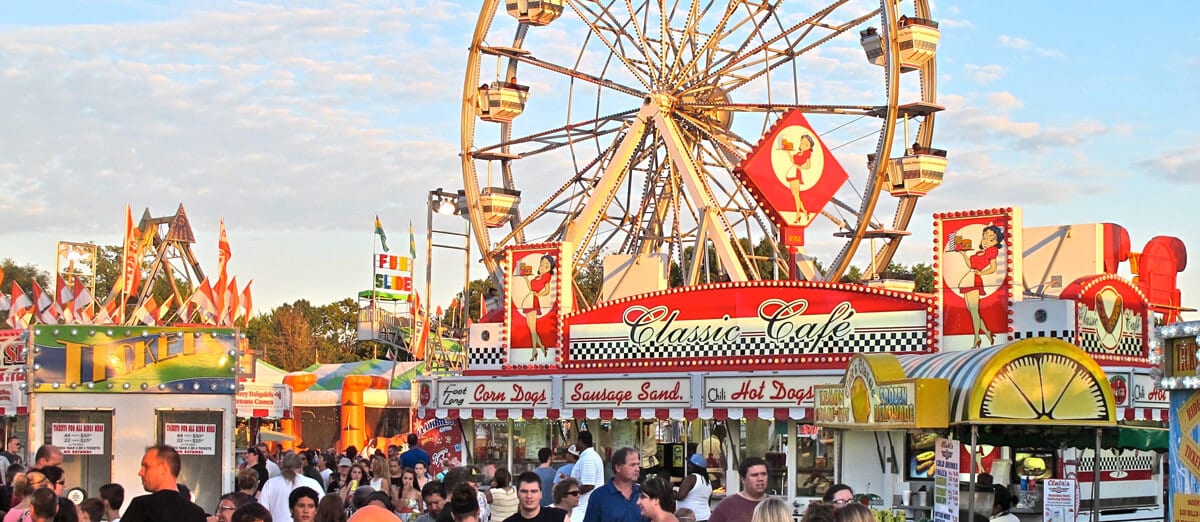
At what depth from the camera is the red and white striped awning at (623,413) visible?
2156cm

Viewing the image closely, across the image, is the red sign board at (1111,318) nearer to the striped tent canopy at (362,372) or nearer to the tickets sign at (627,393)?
the tickets sign at (627,393)

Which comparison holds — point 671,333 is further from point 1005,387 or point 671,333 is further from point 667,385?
point 1005,387

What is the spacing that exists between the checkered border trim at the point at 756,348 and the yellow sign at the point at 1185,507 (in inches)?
479

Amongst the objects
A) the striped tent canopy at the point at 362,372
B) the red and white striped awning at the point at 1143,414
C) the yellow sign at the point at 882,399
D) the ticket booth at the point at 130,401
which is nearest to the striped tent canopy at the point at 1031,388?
the yellow sign at the point at 882,399

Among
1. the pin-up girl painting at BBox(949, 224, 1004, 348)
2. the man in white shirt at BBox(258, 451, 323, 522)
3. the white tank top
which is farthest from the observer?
the pin-up girl painting at BBox(949, 224, 1004, 348)

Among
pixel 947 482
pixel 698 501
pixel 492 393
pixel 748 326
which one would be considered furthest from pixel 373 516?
pixel 492 393

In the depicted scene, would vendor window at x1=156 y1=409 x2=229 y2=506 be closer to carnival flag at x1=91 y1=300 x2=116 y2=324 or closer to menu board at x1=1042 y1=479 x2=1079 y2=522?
menu board at x1=1042 y1=479 x2=1079 y2=522

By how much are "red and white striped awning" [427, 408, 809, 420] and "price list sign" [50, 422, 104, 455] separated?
8.77 m

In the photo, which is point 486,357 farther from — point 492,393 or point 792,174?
point 792,174

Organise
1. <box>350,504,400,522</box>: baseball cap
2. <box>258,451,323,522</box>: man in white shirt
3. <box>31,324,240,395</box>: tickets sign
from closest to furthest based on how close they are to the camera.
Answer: <box>350,504,400,522</box>: baseball cap, <box>258,451,323,522</box>: man in white shirt, <box>31,324,240,395</box>: tickets sign

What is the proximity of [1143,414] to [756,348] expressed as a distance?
5202 mm

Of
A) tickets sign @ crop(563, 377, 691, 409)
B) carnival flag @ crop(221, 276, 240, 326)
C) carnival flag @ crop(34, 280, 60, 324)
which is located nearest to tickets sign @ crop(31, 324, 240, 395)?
tickets sign @ crop(563, 377, 691, 409)

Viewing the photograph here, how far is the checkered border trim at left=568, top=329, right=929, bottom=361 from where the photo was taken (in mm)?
21578

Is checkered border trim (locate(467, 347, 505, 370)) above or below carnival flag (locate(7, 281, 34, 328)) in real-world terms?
below
